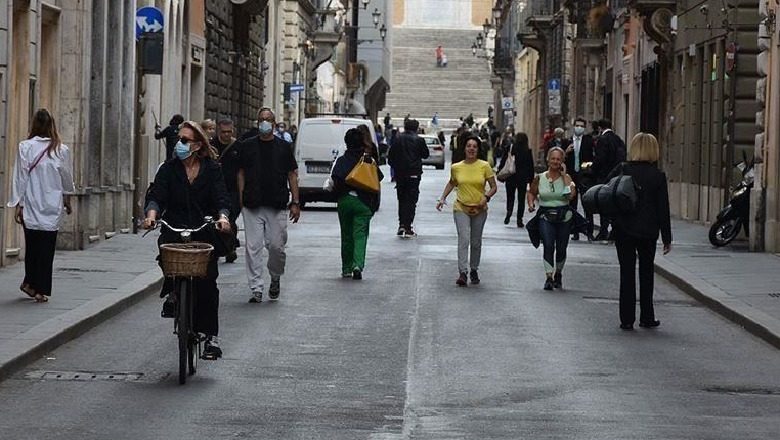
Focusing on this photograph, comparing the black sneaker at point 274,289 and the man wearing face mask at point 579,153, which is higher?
the man wearing face mask at point 579,153

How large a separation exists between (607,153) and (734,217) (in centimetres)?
257

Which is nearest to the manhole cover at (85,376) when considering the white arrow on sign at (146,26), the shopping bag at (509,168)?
the white arrow on sign at (146,26)

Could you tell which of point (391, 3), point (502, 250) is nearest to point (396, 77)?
point (391, 3)

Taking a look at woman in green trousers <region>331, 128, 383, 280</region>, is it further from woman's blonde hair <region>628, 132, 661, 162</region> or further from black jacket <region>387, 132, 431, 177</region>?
black jacket <region>387, 132, 431, 177</region>

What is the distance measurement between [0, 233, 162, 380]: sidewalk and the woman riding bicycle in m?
1.22

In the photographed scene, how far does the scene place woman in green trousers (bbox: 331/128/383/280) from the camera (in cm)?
2183

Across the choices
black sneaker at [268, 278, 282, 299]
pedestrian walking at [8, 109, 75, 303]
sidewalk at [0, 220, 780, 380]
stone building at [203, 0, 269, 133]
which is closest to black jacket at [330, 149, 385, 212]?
sidewalk at [0, 220, 780, 380]

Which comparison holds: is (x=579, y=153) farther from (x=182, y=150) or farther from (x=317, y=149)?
(x=182, y=150)

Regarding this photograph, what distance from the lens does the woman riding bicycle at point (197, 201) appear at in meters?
13.4

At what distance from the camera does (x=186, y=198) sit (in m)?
13.5

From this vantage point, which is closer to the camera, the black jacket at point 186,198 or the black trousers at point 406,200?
the black jacket at point 186,198

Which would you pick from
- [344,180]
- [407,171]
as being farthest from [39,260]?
[407,171]

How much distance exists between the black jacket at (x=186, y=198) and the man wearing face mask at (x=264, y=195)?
206 inches

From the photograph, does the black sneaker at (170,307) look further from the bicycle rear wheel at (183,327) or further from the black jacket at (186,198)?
the black jacket at (186,198)
